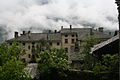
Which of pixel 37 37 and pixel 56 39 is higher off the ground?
pixel 37 37

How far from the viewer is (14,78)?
2823 cm

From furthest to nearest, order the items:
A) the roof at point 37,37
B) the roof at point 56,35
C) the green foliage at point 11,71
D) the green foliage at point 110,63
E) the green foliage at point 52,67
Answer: the roof at point 37,37 → the roof at point 56,35 → the green foliage at point 52,67 → the green foliage at point 11,71 → the green foliage at point 110,63

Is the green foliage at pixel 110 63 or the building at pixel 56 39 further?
the building at pixel 56 39

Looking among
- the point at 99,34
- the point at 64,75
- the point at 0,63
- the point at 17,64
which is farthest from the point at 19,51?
the point at 99,34

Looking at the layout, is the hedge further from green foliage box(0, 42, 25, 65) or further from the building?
the building

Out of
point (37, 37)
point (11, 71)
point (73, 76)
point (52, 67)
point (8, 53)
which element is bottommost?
point (73, 76)

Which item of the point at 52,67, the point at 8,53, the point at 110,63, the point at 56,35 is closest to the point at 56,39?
the point at 56,35

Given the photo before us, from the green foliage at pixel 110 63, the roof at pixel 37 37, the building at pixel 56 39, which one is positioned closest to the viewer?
the green foliage at pixel 110 63

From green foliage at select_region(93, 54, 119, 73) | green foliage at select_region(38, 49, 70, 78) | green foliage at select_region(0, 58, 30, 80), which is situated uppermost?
green foliage at select_region(93, 54, 119, 73)

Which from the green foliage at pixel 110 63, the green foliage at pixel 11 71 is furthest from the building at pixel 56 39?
the green foliage at pixel 110 63

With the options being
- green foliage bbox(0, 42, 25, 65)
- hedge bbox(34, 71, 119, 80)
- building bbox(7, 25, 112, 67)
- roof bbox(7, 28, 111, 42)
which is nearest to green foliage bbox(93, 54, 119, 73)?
green foliage bbox(0, 42, 25, 65)

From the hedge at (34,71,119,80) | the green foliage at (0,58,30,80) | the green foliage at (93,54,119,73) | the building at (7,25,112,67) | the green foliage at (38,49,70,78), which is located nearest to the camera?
the green foliage at (93,54,119,73)

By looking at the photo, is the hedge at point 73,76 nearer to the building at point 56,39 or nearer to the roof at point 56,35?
the building at point 56,39

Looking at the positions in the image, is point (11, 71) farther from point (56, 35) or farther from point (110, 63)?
point (56, 35)
